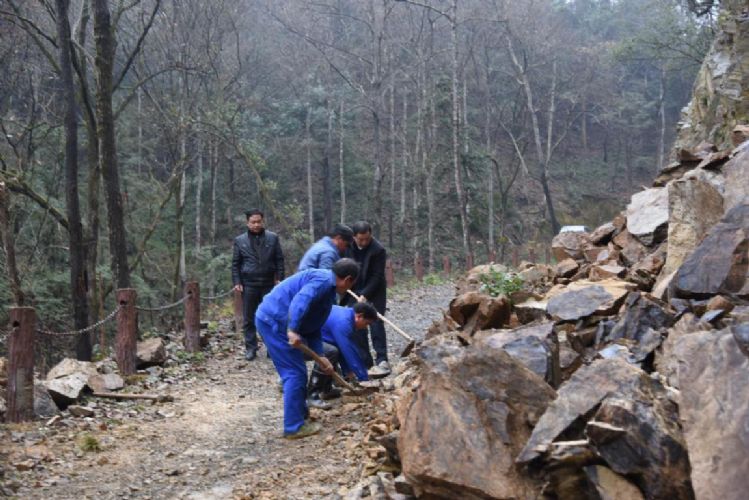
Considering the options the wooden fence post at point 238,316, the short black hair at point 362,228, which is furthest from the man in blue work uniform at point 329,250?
the wooden fence post at point 238,316

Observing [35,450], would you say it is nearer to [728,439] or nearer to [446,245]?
[728,439]

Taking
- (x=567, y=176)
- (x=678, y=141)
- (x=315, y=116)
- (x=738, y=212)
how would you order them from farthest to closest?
(x=567, y=176) < (x=315, y=116) < (x=678, y=141) < (x=738, y=212)

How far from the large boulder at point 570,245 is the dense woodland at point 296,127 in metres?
6.26

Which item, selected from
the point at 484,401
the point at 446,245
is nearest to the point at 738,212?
the point at 484,401

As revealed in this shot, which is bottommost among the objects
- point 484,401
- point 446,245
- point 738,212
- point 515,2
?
point 446,245

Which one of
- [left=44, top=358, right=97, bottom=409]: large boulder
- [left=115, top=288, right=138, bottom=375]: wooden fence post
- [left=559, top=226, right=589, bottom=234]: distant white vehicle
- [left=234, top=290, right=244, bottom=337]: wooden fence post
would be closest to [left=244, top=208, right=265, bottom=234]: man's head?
[left=115, top=288, right=138, bottom=375]: wooden fence post

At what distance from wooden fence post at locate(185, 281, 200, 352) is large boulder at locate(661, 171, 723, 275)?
625 cm

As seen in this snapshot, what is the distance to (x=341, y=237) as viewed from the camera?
8039 mm

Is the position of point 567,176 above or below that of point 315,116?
below

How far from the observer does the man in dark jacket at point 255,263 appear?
9.74 meters

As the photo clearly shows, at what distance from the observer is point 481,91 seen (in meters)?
40.2

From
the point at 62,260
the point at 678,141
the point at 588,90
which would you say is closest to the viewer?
the point at 678,141

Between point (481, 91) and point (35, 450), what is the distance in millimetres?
36791

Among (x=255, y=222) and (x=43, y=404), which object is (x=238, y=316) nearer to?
(x=255, y=222)
